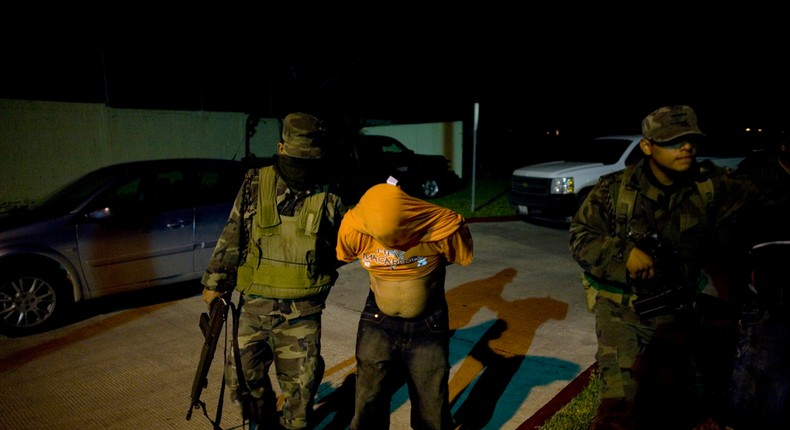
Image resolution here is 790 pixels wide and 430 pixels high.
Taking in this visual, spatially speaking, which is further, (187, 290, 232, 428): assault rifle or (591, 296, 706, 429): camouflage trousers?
(187, 290, 232, 428): assault rifle

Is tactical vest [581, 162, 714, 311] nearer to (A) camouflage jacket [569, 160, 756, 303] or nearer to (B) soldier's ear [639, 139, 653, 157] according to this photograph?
(A) camouflage jacket [569, 160, 756, 303]

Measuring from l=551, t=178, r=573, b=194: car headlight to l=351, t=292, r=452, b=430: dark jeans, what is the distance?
7.06m

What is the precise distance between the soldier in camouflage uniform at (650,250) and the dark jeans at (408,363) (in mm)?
835

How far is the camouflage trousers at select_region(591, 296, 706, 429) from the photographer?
235 cm

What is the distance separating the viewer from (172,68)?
14797mm

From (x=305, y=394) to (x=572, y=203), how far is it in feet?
23.9

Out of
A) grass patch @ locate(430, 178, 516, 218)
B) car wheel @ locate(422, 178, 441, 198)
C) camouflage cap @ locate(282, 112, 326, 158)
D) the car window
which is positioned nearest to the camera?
camouflage cap @ locate(282, 112, 326, 158)

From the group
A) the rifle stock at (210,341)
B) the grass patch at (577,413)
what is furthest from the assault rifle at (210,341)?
the grass patch at (577,413)

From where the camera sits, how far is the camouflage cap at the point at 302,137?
2.51 metres

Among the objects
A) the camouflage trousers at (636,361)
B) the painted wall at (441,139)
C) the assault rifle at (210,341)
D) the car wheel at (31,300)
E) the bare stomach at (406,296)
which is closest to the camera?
the bare stomach at (406,296)

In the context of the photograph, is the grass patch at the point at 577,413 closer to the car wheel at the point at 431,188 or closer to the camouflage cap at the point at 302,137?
the camouflage cap at the point at 302,137

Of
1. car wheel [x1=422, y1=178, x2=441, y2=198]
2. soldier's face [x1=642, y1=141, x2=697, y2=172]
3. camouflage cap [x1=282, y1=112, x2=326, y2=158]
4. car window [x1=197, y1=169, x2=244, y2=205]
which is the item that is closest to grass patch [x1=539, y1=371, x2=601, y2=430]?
soldier's face [x1=642, y1=141, x2=697, y2=172]

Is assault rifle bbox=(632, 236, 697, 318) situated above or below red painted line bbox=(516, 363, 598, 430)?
above

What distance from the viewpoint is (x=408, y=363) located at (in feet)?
7.52
